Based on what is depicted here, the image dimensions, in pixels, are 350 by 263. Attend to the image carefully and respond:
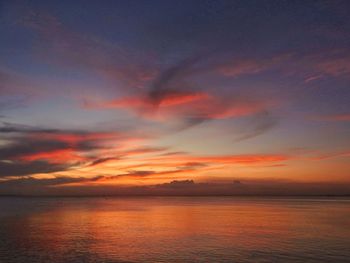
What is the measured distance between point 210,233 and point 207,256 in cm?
2251

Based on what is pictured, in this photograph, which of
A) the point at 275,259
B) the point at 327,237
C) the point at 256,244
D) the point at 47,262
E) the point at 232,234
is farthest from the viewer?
the point at 232,234

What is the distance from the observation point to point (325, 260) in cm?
4016

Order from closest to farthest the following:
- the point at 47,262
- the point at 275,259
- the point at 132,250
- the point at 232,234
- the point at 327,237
Answer: the point at 47,262 < the point at 275,259 < the point at 132,250 < the point at 327,237 < the point at 232,234

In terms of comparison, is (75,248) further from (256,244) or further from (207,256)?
(256,244)

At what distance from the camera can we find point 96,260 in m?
39.2

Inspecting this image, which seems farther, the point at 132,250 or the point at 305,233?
the point at 305,233

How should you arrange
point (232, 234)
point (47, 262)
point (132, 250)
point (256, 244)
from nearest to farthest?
1. point (47, 262)
2. point (132, 250)
3. point (256, 244)
4. point (232, 234)

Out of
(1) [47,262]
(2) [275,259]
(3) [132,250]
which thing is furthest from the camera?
(3) [132,250]

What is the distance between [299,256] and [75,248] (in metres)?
26.3

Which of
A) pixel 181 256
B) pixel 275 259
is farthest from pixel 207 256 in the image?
pixel 275 259

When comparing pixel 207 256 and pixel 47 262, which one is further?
pixel 207 256

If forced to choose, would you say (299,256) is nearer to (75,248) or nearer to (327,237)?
(327,237)

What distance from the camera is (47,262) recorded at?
124 feet

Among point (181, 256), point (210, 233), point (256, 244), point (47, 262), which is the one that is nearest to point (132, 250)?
point (181, 256)
